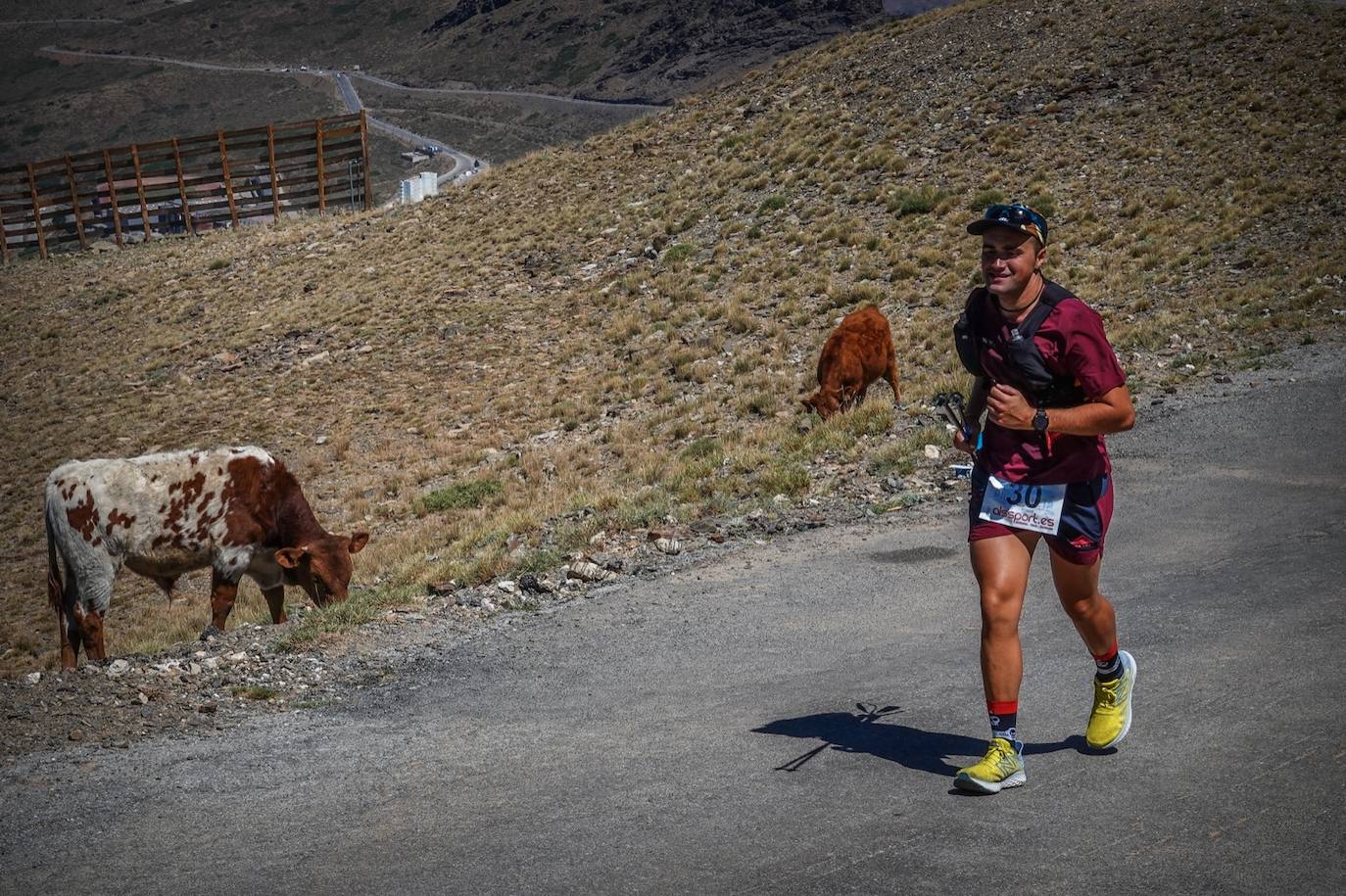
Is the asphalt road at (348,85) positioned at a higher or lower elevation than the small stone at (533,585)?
higher

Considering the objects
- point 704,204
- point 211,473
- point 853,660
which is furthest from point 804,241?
point 853,660

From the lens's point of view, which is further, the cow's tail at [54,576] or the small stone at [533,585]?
the cow's tail at [54,576]

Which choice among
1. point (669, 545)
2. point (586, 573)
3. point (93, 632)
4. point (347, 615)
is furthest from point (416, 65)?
point (347, 615)

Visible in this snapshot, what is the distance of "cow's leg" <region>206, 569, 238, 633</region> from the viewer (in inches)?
401

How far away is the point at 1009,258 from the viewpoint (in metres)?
4.61

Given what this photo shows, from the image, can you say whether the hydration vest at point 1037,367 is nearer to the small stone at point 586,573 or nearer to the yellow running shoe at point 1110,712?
the yellow running shoe at point 1110,712

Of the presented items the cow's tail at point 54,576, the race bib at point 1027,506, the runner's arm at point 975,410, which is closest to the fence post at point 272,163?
the cow's tail at point 54,576

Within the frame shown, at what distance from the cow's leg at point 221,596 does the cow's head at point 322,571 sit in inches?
18.9

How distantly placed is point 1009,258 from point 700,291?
18782 mm

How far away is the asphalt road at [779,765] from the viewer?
4320mm

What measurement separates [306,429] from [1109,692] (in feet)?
55.3

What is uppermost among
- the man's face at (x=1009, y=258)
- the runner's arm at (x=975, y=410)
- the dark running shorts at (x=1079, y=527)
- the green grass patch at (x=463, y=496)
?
the man's face at (x=1009, y=258)

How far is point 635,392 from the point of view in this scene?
723 inches

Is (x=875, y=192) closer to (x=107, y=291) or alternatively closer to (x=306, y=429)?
(x=306, y=429)
